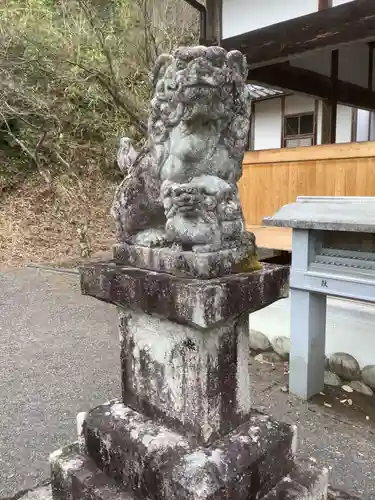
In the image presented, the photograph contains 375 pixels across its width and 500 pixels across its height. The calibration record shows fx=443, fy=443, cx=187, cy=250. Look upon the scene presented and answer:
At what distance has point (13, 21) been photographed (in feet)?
29.5

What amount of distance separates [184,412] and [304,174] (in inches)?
172

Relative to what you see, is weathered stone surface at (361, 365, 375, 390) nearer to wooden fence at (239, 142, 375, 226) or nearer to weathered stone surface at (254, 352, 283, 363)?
weathered stone surface at (254, 352, 283, 363)

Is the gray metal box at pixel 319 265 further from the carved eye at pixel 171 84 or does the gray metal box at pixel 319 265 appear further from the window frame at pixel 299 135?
the window frame at pixel 299 135

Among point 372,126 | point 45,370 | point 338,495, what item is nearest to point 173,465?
point 338,495

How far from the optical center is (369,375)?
325cm

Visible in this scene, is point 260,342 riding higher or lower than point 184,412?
lower

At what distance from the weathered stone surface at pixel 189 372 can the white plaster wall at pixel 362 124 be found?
813cm

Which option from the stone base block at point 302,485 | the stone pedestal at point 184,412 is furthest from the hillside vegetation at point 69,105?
the stone base block at point 302,485

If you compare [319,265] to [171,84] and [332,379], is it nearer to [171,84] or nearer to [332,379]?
[332,379]

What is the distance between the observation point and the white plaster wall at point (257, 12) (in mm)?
4734

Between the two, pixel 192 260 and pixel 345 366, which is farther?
pixel 345 366

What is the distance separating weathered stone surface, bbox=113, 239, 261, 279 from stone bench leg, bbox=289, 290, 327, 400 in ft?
5.15

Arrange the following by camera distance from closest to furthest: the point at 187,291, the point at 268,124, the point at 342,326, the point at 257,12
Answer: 1. the point at 187,291
2. the point at 342,326
3. the point at 257,12
4. the point at 268,124

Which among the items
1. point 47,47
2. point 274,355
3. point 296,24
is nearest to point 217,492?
point 274,355
